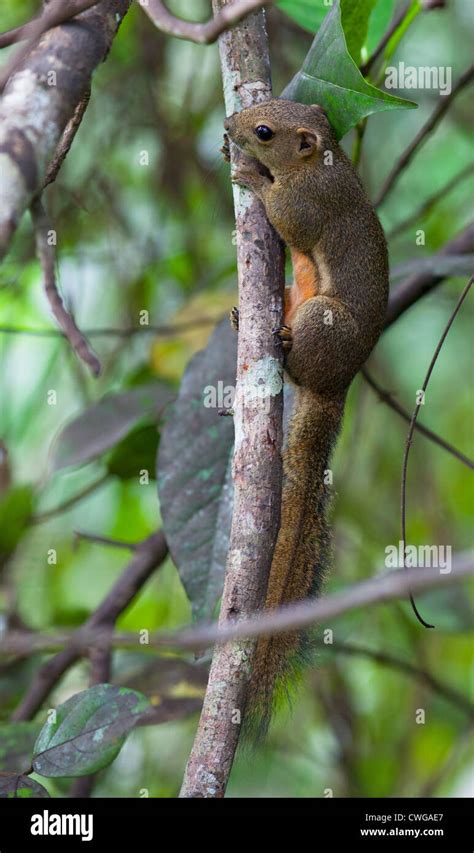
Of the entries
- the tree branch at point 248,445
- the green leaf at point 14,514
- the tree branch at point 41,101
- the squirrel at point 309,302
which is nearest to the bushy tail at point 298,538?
the squirrel at point 309,302

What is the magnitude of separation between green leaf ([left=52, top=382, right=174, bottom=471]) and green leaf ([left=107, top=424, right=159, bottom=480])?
7 cm

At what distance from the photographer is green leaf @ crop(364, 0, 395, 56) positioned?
2.62 meters

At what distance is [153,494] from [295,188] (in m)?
2.35

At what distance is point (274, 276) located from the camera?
1.89 meters

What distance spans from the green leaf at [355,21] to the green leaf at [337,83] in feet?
0.58

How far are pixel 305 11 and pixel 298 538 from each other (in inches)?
58.7

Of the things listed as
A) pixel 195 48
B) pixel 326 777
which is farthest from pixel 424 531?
pixel 195 48

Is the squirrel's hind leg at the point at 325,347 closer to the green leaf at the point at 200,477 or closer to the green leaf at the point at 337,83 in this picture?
the green leaf at the point at 200,477

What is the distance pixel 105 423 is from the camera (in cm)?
287

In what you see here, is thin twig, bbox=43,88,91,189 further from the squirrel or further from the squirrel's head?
the squirrel's head

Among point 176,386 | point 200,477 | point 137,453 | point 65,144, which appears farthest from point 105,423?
point 65,144

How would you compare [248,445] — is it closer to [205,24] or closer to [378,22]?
[205,24]

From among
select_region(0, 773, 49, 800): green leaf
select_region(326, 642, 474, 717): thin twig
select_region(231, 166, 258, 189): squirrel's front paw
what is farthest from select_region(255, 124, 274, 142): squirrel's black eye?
select_region(0, 773, 49, 800): green leaf

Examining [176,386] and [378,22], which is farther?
[176,386]
